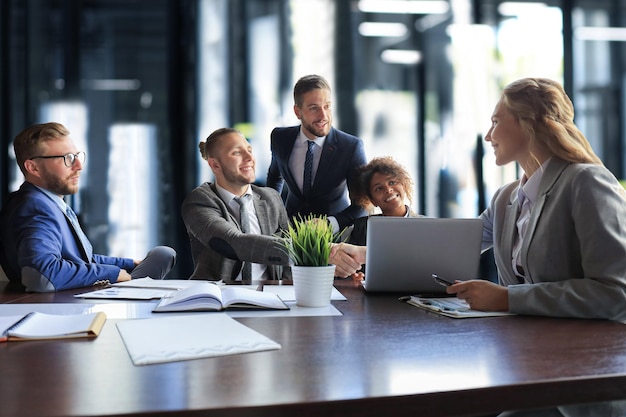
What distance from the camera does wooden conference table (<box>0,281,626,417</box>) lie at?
0.98m

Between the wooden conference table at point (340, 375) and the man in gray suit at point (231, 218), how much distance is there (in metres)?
1.43

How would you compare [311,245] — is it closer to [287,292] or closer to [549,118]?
[287,292]

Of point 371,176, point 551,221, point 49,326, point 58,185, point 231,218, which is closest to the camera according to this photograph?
point 49,326

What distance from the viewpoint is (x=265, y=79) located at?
527 centimetres

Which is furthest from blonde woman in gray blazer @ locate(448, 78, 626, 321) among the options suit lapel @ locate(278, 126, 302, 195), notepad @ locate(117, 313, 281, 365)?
suit lapel @ locate(278, 126, 302, 195)

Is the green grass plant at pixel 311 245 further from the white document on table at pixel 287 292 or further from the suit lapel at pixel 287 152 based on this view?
the suit lapel at pixel 287 152

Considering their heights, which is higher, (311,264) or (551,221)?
(551,221)

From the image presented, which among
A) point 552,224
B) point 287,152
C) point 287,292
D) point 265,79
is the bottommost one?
point 287,292

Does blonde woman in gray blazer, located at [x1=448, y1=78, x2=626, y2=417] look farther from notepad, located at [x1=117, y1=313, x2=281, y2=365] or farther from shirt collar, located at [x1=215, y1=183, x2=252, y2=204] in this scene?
shirt collar, located at [x1=215, y1=183, x2=252, y2=204]

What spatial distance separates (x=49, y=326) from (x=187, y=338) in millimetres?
387

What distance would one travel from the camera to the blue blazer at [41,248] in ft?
7.51

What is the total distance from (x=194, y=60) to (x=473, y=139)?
2446 mm

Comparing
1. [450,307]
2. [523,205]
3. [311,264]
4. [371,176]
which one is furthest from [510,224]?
[371,176]

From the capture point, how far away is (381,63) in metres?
5.53
